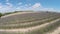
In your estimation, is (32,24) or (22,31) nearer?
(22,31)

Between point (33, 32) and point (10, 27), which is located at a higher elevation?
point (10, 27)

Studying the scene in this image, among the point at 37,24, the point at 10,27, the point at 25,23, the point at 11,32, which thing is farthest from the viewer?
the point at 37,24

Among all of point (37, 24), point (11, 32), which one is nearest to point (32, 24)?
point (37, 24)

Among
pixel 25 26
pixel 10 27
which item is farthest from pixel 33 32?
pixel 10 27

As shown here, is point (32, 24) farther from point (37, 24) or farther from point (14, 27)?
point (14, 27)

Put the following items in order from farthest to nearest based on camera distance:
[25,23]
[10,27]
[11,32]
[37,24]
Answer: [37,24] → [25,23] → [10,27] → [11,32]

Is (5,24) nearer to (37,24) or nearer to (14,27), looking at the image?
(14,27)

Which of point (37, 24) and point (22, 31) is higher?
point (37, 24)

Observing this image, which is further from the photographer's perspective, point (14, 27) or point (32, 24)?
point (32, 24)

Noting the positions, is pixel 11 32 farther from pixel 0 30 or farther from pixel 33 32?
pixel 33 32
